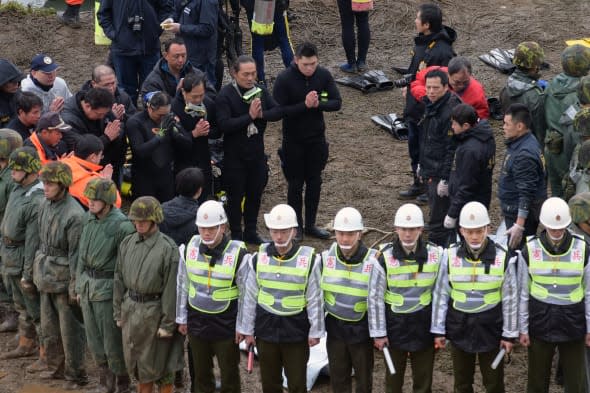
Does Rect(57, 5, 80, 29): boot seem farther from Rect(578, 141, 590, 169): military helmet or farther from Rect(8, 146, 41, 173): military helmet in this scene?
Rect(578, 141, 590, 169): military helmet

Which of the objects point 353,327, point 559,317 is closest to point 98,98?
point 353,327

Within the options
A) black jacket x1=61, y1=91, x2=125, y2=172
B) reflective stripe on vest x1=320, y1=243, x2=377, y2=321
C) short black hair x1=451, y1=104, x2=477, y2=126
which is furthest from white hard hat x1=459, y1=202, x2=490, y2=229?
black jacket x1=61, y1=91, x2=125, y2=172

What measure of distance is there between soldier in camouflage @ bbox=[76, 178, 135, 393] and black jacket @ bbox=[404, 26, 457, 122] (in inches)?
Answer: 155

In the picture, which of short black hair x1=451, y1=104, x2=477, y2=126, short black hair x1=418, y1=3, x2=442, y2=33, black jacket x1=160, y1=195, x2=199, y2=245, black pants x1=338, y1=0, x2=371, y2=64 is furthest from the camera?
black pants x1=338, y1=0, x2=371, y2=64

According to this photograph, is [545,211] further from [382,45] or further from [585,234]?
[382,45]

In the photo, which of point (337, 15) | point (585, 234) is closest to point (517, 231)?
point (585, 234)

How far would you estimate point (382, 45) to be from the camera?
51.1 feet

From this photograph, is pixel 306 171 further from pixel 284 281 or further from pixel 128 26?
pixel 284 281

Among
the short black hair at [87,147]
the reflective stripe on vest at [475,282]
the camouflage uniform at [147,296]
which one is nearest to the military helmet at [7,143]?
the short black hair at [87,147]

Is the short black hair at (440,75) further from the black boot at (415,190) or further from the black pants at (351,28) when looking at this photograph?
the black pants at (351,28)

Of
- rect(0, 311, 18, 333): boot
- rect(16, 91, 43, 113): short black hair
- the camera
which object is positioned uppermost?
the camera

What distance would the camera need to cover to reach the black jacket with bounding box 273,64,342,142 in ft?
32.7

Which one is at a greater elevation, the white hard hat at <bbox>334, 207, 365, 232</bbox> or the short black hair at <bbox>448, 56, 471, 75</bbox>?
the short black hair at <bbox>448, 56, 471, 75</bbox>

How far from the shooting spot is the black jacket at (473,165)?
8766mm
